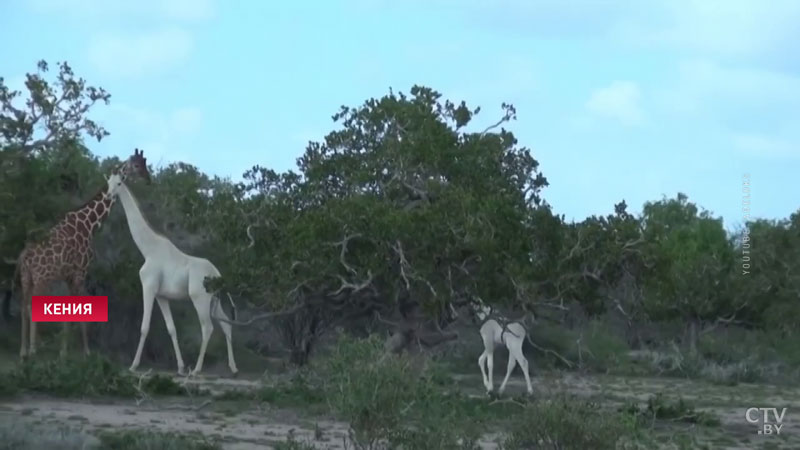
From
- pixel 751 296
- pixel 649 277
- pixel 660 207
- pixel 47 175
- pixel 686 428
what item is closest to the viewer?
pixel 686 428

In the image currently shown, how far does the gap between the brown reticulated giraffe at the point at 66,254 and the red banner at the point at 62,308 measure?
0.51 feet

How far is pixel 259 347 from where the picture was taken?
106 feet

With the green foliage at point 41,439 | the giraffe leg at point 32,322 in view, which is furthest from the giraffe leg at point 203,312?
the green foliage at point 41,439

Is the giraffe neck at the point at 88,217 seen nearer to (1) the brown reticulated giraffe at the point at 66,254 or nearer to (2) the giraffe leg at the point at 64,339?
(1) the brown reticulated giraffe at the point at 66,254

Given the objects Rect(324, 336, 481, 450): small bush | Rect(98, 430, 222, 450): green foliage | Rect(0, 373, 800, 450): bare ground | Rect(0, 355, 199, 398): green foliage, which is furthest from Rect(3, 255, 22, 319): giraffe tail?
Rect(324, 336, 481, 450): small bush

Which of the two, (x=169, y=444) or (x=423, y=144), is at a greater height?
(x=423, y=144)

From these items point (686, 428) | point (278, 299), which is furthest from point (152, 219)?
point (686, 428)

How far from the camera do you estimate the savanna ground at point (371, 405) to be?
491 inches

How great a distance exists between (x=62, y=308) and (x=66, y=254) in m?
1.43

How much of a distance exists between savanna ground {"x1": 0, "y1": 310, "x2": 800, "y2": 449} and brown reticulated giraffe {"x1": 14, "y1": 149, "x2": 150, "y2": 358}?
827mm

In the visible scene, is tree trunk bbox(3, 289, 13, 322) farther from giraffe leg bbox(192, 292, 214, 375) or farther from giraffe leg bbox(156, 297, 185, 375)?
giraffe leg bbox(192, 292, 214, 375)

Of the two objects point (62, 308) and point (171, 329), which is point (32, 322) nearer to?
point (62, 308)

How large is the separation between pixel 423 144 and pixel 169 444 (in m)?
8.97

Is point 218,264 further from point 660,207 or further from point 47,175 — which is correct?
point 660,207
